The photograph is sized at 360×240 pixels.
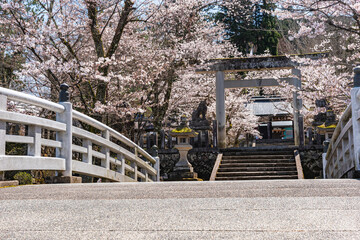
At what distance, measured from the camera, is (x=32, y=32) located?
9766mm

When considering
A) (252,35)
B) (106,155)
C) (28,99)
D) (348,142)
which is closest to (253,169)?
(348,142)

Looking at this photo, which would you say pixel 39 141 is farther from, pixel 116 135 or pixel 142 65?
pixel 142 65

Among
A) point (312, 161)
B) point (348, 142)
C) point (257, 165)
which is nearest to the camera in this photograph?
point (348, 142)

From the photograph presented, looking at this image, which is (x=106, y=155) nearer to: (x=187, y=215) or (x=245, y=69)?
(x=187, y=215)

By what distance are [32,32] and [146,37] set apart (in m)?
7.41

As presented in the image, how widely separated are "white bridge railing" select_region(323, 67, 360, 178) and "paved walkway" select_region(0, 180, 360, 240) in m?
2.53

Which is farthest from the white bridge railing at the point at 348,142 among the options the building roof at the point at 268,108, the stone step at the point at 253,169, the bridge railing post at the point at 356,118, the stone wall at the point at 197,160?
the building roof at the point at 268,108

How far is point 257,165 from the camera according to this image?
13.2m

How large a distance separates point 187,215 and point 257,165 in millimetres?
10922

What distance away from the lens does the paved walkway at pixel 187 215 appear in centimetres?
217

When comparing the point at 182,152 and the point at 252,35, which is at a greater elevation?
the point at 252,35

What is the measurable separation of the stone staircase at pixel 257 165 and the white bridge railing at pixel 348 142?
250 cm

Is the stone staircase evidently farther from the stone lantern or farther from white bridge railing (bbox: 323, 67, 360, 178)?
white bridge railing (bbox: 323, 67, 360, 178)

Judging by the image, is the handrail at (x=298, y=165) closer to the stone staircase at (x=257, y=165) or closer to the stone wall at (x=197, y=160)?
the stone staircase at (x=257, y=165)
